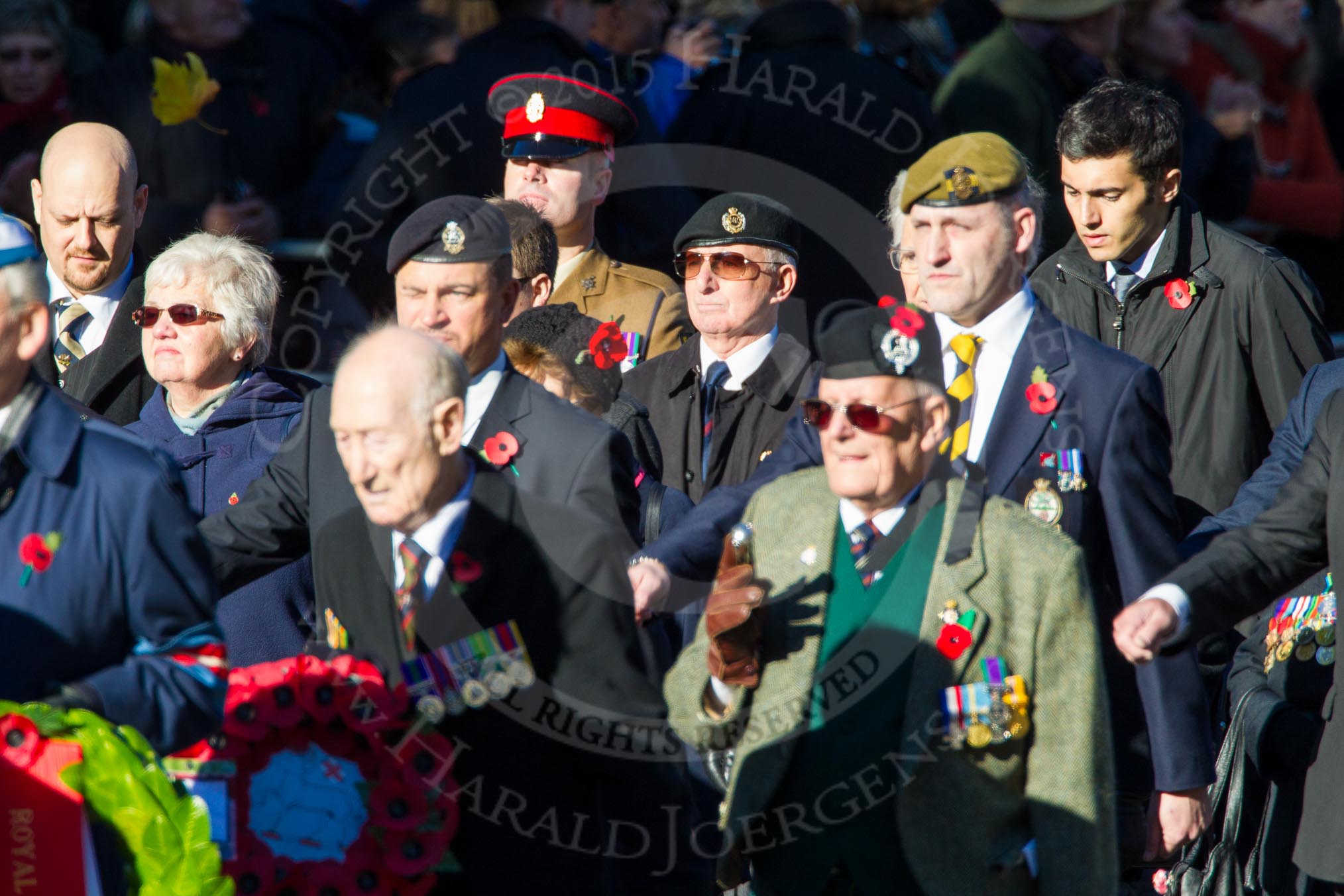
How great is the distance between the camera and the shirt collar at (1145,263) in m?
6.52

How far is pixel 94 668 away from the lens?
378 centimetres

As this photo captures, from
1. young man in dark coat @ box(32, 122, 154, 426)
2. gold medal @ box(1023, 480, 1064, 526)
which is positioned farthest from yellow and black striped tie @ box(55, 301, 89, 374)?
gold medal @ box(1023, 480, 1064, 526)

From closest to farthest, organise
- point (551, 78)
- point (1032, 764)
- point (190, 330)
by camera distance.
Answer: point (1032, 764) → point (190, 330) → point (551, 78)

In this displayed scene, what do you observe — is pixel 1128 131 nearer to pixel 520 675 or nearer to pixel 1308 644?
pixel 1308 644

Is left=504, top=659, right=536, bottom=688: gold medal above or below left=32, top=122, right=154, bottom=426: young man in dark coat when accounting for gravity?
below

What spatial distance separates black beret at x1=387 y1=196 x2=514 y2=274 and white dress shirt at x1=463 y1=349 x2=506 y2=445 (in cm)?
32

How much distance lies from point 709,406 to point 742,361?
0.61 ft

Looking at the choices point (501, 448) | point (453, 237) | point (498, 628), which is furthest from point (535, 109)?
point (498, 628)

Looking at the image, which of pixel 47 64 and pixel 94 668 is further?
pixel 47 64

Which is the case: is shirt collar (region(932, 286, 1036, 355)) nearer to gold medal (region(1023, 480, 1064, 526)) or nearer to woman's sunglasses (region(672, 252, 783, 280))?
gold medal (region(1023, 480, 1064, 526))

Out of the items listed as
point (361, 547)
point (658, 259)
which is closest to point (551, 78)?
point (658, 259)

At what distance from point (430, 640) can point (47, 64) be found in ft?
16.5

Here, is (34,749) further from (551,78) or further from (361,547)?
(551,78)

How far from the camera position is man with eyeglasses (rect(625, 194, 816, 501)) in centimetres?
642
